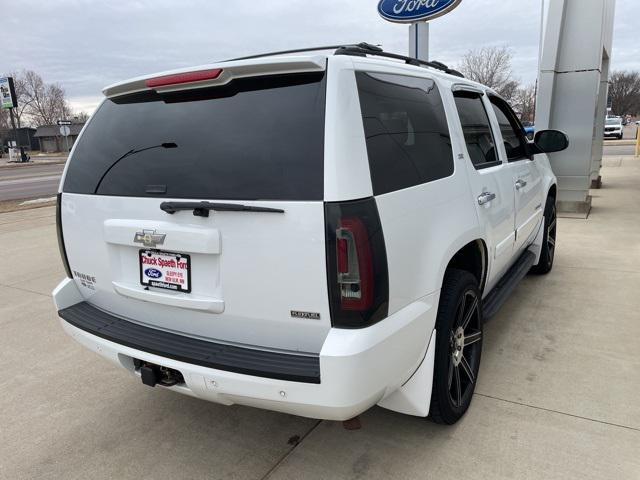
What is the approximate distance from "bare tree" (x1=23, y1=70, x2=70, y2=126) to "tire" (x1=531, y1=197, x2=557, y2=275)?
91.6 metres

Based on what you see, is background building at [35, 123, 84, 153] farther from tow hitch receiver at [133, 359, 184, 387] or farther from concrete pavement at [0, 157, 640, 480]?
tow hitch receiver at [133, 359, 184, 387]

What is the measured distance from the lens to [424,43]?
9.12m

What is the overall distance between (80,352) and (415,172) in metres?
3.05

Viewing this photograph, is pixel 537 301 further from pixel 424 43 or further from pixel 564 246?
pixel 424 43

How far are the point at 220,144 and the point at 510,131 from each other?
2893 millimetres

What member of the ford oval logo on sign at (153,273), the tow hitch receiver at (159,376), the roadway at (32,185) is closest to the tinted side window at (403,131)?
the ford oval logo on sign at (153,273)

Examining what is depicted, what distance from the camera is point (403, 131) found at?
231 centimetres

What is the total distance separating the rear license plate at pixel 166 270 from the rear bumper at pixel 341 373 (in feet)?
0.97

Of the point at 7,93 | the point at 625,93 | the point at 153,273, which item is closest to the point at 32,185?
the point at 153,273

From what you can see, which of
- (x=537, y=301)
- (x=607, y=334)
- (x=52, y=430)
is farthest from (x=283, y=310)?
(x=537, y=301)

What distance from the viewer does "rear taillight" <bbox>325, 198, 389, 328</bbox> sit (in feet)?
6.10

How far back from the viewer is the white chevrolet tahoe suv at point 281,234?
1.90 meters

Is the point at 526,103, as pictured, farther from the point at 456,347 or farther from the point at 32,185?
the point at 456,347

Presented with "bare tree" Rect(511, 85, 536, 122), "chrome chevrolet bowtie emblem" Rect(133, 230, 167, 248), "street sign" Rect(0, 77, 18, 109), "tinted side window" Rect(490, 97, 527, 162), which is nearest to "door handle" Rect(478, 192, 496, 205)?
"tinted side window" Rect(490, 97, 527, 162)
